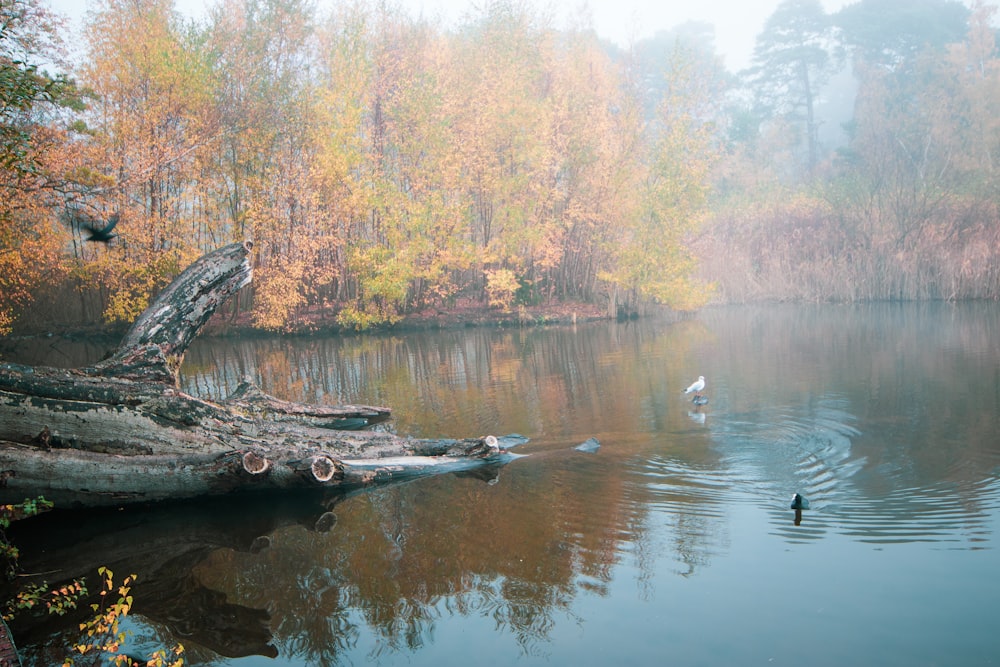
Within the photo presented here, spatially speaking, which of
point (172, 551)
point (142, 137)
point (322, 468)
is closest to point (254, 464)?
point (322, 468)

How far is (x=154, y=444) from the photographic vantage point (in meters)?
7.63

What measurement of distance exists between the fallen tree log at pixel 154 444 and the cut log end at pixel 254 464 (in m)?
0.01

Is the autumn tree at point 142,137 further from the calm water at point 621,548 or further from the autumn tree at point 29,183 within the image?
the calm water at point 621,548

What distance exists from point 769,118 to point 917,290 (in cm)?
4390

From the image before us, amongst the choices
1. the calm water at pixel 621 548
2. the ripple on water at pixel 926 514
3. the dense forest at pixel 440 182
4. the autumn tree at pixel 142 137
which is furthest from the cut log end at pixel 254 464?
the autumn tree at pixel 142 137

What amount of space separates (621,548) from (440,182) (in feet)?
89.1

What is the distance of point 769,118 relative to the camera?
225ft

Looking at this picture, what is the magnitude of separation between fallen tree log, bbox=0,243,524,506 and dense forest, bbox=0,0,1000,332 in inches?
596

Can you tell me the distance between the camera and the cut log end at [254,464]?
705cm

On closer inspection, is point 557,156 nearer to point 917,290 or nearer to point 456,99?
point 456,99

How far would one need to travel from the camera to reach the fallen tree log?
7.02 meters

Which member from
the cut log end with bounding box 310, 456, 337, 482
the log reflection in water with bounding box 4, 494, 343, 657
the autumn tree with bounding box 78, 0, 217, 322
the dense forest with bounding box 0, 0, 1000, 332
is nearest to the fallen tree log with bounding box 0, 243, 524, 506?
the cut log end with bounding box 310, 456, 337, 482

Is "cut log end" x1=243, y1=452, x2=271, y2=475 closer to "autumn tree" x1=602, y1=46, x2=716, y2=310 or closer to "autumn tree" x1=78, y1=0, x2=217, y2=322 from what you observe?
"autumn tree" x1=78, y1=0, x2=217, y2=322

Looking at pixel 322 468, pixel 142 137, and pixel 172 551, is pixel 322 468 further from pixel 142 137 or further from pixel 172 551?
pixel 142 137
